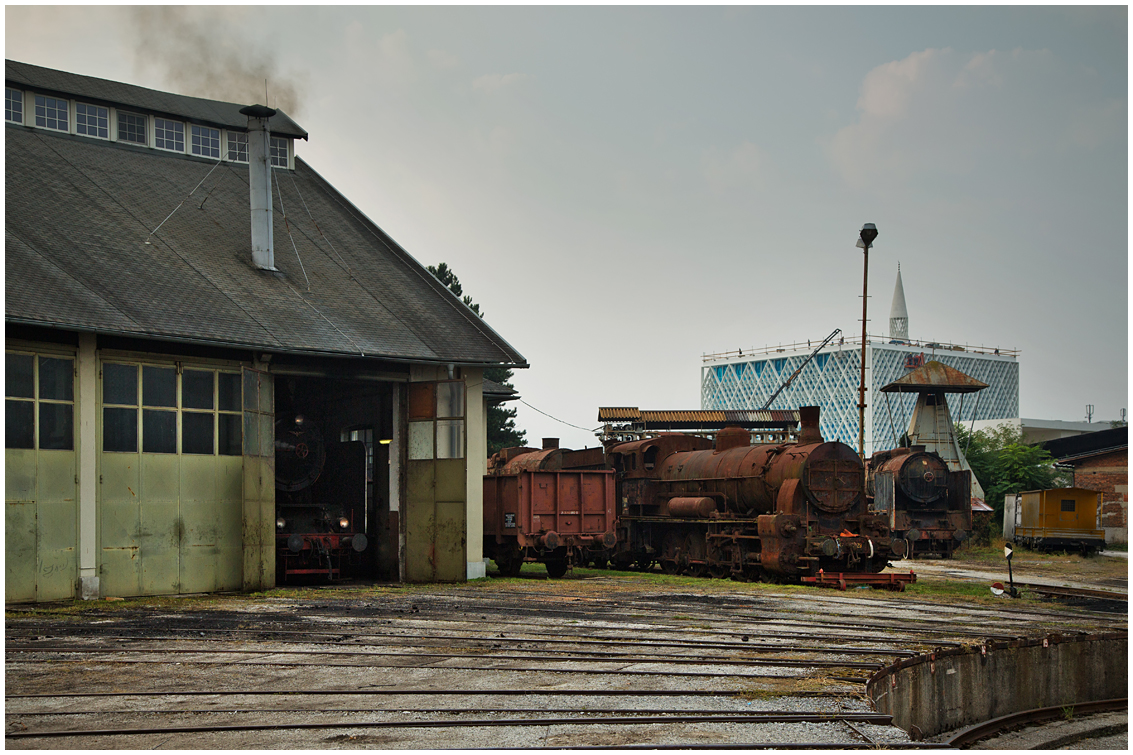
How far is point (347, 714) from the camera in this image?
7926 mm

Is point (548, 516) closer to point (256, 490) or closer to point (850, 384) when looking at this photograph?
point (256, 490)

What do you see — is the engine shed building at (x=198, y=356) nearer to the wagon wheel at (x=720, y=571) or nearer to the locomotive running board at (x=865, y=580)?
the wagon wheel at (x=720, y=571)

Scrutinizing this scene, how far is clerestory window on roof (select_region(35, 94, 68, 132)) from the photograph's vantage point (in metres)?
22.7

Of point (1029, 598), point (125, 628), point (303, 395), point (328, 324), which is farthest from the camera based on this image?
point (303, 395)

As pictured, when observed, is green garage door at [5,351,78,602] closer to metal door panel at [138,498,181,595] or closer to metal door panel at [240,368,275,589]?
metal door panel at [138,498,181,595]

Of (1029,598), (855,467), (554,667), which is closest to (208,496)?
(554,667)

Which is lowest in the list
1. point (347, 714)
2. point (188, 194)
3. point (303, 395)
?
point (347, 714)

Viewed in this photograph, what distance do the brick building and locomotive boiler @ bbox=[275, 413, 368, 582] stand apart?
27.1 metres

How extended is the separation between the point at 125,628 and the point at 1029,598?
14785mm

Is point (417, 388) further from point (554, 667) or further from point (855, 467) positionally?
point (554, 667)

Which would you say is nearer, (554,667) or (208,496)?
(554,667)

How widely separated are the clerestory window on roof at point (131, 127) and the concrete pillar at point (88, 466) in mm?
8782

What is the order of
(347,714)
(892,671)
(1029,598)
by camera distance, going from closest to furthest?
(347,714) < (892,671) < (1029,598)

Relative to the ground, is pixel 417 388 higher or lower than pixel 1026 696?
higher
